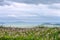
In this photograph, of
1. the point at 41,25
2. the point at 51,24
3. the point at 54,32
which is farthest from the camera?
the point at 51,24

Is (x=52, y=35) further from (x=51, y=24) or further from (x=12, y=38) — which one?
(x=51, y=24)

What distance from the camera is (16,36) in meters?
14.3

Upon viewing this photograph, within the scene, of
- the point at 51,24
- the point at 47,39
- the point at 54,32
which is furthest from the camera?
the point at 51,24

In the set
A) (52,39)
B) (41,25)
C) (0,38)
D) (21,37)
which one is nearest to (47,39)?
(52,39)

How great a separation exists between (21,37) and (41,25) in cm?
491

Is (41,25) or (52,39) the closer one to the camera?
(52,39)

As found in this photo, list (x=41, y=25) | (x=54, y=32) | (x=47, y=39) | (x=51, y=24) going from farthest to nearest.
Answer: (x=51, y=24) < (x=41, y=25) < (x=54, y=32) < (x=47, y=39)

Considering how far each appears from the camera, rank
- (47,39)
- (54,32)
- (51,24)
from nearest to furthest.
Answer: (47,39), (54,32), (51,24)

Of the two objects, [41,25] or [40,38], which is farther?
[41,25]

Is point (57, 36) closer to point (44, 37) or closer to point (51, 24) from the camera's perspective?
point (44, 37)

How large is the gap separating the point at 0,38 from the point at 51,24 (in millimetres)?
6946

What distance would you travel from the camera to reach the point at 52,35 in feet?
46.9

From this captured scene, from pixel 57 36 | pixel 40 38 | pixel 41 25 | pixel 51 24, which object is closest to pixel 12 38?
pixel 40 38

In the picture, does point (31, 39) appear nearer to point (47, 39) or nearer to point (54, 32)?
point (47, 39)
